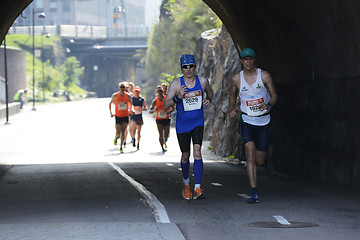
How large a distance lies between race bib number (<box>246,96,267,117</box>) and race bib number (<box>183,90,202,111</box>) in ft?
2.07

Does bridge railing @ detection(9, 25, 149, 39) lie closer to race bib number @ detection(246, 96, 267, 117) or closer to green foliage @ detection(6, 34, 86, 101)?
green foliage @ detection(6, 34, 86, 101)

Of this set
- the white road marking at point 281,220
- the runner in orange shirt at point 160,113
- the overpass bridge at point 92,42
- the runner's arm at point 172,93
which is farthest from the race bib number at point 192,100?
the overpass bridge at point 92,42

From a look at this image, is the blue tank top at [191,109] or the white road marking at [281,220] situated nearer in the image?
the white road marking at [281,220]

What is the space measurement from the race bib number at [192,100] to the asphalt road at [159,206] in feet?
3.99

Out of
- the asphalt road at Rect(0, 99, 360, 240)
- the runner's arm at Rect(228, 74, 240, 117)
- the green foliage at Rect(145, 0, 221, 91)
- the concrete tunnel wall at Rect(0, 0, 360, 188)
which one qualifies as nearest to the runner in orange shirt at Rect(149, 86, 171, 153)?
the asphalt road at Rect(0, 99, 360, 240)

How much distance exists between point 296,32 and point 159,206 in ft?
19.8

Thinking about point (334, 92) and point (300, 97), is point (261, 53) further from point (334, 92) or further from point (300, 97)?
point (334, 92)

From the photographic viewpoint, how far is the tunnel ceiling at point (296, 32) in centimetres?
1205

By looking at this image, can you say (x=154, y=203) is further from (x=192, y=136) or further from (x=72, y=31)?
(x=72, y=31)

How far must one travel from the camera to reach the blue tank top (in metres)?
10.2

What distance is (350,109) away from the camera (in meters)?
12.3

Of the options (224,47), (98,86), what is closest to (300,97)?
(224,47)

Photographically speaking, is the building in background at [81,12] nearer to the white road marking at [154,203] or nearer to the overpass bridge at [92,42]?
the overpass bridge at [92,42]

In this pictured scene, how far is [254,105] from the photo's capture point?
10102mm
